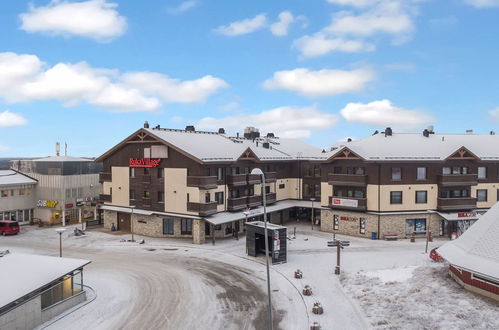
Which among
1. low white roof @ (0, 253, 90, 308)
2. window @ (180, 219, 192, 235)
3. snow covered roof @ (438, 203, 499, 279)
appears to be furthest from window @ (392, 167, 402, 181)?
low white roof @ (0, 253, 90, 308)

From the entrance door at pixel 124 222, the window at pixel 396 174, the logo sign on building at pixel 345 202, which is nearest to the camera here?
the window at pixel 396 174

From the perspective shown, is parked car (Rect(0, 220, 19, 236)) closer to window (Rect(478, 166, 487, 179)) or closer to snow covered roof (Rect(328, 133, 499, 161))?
snow covered roof (Rect(328, 133, 499, 161))

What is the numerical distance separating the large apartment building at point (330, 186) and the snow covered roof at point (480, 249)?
51.5ft

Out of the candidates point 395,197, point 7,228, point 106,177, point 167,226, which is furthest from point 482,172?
point 7,228

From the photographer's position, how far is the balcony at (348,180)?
46625mm

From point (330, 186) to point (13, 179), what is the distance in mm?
46093

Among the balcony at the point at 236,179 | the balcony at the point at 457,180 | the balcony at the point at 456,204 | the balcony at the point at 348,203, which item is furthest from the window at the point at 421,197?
the balcony at the point at 236,179

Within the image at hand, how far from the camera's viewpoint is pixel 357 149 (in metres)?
47.8

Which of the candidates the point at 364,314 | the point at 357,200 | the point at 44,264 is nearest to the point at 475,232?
the point at 364,314

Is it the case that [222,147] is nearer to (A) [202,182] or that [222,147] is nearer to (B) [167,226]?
(A) [202,182]

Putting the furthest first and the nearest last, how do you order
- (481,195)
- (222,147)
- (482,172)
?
(222,147), (482,172), (481,195)

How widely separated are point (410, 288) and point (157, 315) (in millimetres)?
18181

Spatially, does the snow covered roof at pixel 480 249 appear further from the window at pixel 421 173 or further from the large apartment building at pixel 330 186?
the window at pixel 421 173

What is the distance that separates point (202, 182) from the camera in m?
43.1
